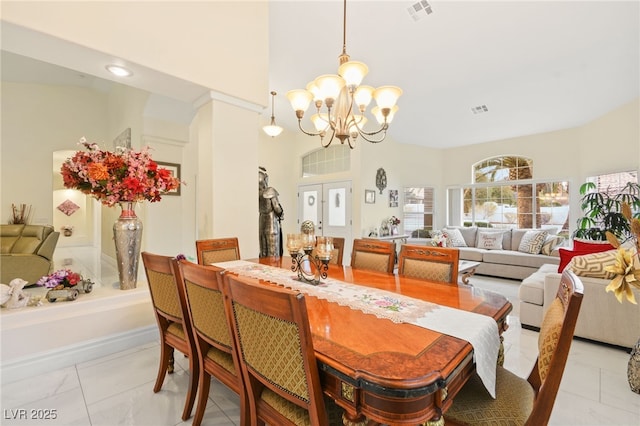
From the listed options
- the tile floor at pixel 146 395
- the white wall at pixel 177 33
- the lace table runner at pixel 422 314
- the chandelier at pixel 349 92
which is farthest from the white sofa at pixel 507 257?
the white wall at pixel 177 33

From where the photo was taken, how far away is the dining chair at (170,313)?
A: 1.53 m

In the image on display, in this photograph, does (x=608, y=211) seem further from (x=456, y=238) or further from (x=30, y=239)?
(x=30, y=239)

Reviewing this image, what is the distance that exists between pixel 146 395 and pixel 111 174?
157cm

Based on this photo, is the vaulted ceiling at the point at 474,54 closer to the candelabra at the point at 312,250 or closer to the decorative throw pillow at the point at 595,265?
the candelabra at the point at 312,250

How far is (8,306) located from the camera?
2.08 meters

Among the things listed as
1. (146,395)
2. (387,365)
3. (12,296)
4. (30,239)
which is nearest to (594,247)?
(387,365)

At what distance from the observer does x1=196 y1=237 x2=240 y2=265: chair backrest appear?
2.45m

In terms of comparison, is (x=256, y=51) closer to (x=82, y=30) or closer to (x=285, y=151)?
(x=82, y=30)

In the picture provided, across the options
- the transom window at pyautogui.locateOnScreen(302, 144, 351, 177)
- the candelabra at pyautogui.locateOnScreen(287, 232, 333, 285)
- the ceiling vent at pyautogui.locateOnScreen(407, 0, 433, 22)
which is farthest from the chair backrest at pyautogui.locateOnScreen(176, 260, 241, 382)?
the transom window at pyautogui.locateOnScreen(302, 144, 351, 177)

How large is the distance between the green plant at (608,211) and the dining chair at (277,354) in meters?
5.37

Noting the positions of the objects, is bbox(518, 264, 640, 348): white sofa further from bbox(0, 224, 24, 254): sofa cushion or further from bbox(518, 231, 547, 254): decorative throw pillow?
bbox(0, 224, 24, 254): sofa cushion

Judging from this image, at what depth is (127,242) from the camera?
2416 mm

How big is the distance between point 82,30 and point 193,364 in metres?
2.43

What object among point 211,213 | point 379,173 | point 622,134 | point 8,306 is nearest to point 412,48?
point 379,173
